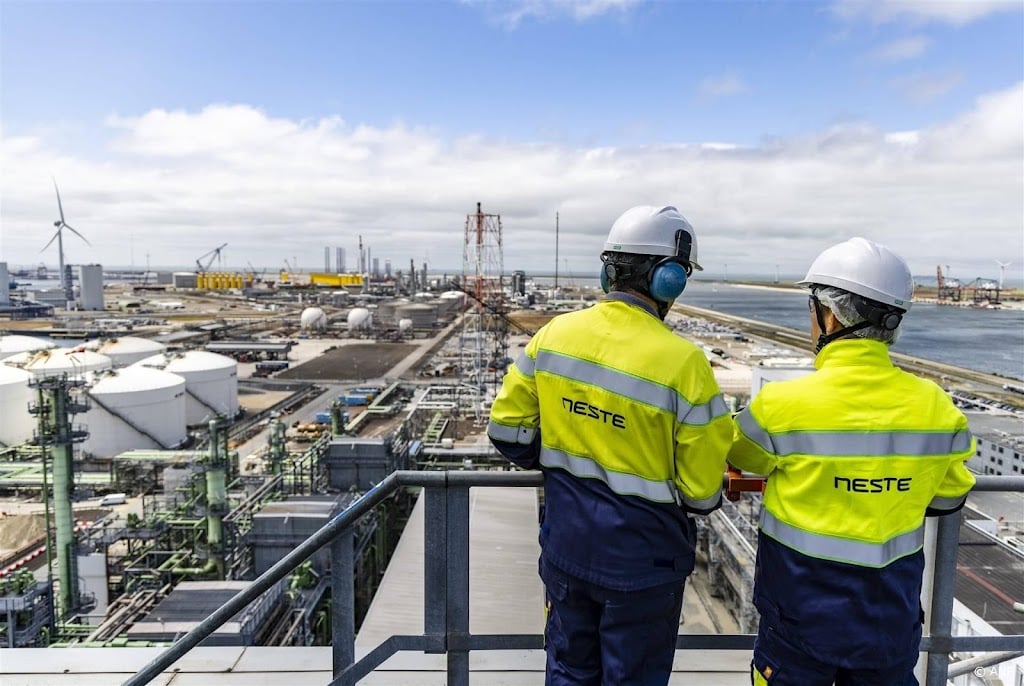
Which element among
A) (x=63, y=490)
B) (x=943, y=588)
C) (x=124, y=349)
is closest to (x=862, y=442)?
(x=943, y=588)

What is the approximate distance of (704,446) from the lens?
163 cm

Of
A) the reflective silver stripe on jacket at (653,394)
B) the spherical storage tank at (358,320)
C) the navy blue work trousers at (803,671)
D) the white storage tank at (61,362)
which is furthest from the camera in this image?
the spherical storage tank at (358,320)

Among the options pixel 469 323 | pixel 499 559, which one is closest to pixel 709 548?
pixel 499 559

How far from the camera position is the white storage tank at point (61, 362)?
1093 inches

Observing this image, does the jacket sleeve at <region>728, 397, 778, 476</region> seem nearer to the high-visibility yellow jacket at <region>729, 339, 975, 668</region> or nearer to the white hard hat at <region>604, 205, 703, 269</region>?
the high-visibility yellow jacket at <region>729, 339, 975, 668</region>

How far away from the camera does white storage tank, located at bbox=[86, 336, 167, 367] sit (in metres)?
33.2

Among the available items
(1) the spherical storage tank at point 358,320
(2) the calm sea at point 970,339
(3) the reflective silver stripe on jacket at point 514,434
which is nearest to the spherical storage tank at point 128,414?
(3) the reflective silver stripe on jacket at point 514,434

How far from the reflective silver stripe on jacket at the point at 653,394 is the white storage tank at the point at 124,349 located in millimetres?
37100

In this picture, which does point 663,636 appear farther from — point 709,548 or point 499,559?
point 709,548

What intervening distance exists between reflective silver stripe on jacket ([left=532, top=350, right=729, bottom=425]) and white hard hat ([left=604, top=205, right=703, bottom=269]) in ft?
1.27

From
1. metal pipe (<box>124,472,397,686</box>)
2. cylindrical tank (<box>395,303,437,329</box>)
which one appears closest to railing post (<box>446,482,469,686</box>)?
metal pipe (<box>124,472,397,686</box>)

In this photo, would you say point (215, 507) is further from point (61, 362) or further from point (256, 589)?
point (61, 362)

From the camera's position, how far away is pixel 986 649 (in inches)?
89.4

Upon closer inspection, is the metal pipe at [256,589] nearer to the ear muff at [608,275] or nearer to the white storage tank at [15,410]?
the ear muff at [608,275]
